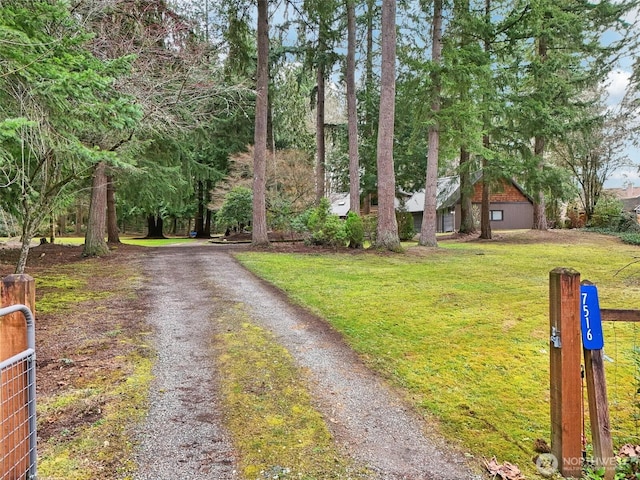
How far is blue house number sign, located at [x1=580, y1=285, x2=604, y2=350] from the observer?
2.33 metres

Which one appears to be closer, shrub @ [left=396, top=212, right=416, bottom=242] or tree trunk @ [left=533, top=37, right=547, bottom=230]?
tree trunk @ [left=533, top=37, right=547, bottom=230]

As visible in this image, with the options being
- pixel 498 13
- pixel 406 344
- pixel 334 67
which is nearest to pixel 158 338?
pixel 406 344

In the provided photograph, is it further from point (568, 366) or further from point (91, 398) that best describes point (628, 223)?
point (91, 398)

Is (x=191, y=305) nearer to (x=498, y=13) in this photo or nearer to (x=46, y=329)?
(x=46, y=329)

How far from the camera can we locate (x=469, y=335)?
4.76 meters

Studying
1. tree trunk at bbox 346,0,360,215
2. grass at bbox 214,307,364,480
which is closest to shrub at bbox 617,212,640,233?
tree trunk at bbox 346,0,360,215

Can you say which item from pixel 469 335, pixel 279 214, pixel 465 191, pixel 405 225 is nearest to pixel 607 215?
pixel 465 191

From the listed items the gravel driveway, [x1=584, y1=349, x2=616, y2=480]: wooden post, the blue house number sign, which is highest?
the blue house number sign

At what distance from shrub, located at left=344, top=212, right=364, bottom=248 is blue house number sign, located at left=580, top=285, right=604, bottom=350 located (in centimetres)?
1186

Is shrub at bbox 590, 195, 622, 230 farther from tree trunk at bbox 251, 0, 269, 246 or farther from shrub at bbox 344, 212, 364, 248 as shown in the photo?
tree trunk at bbox 251, 0, 269, 246

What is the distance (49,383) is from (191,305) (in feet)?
9.12

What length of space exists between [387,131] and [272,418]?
12078mm

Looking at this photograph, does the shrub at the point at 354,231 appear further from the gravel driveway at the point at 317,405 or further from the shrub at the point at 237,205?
the shrub at the point at 237,205

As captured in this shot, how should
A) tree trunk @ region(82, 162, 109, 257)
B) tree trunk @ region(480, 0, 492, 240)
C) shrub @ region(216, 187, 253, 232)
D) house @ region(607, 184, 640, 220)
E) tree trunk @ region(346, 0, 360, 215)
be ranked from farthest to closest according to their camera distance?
house @ region(607, 184, 640, 220)
shrub @ region(216, 187, 253, 232)
tree trunk @ region(346, 0, 360, 215)
tree trunk @ region(480, 0, 492, 240)
tree trunk @ region(82, 162, 109, 257)
